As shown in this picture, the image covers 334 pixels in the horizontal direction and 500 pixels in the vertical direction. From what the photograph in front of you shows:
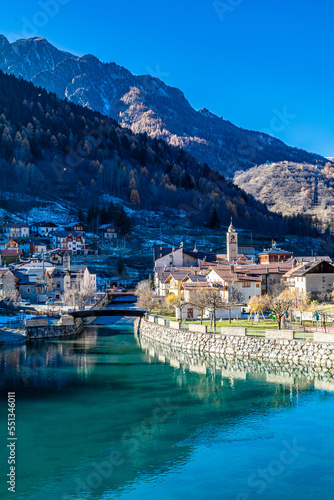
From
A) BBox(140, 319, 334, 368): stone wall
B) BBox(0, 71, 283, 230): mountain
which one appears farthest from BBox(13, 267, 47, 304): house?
BBox(0, 71, 283, 230): mountain

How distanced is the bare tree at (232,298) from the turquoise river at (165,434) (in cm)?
1232

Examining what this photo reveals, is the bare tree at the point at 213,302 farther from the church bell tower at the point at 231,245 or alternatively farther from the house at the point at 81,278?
the church bell tower at the point at 231,245

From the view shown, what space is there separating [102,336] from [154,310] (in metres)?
12.0

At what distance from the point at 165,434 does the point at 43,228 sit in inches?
4232

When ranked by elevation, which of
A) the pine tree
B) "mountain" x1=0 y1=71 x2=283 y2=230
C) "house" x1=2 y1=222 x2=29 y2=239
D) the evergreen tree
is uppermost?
"mountain" x1=0 y1=71 x2=283 y2=230

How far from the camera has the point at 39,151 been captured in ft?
598

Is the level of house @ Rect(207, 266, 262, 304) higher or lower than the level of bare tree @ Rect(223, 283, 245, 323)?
higher

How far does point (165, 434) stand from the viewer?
23672 mm

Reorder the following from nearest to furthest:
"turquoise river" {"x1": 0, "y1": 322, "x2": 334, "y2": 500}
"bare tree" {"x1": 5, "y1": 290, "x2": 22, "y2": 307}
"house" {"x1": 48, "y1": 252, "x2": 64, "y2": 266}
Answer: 1. "turquoise river" {"x1": 0, "y1": 322, "x2": 334, "y2": 500}
2. "bare tree" {"x1": 5, "y1": 290, "x2": 22, "y2": 307}
3. "house" {"x1": 48, "y1": 252, "x2": 64, "y2": 266}

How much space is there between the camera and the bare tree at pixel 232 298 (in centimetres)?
5000

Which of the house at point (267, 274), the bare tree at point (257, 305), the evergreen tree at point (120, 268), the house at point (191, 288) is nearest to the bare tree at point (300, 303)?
the bare tree at point (257, 305)

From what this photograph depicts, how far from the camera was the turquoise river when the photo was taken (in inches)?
730

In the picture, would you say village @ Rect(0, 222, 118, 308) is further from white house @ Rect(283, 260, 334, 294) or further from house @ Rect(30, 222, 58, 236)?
white house @ Rect(283, 260, 334, 294)

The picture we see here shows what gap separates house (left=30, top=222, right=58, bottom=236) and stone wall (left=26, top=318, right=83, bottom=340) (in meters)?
71.7
